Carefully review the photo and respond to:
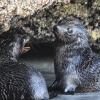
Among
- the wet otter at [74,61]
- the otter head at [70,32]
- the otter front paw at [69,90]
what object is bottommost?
the otter front paw at [69,90]

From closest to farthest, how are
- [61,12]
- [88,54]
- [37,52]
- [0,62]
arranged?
[0,62]
[88,54]
[61,12]
[37,52]

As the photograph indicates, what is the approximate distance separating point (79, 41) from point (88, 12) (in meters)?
1.86

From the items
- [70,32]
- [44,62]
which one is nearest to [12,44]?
[70,32]

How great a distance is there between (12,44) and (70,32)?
882 millimetres

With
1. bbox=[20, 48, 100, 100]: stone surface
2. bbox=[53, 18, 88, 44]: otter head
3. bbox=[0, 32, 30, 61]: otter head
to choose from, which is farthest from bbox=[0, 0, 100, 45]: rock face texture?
bbox=[53, 18, 88, 44]: otter head

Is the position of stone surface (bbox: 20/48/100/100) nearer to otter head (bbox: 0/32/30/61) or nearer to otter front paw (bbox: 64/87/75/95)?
otter front paw (bbox: 64/87/75/95)

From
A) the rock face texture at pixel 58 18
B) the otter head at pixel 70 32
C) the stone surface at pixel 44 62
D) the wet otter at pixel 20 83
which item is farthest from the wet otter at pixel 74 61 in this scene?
the rock face texture at pixel 58 18

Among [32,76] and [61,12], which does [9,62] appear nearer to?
[32,76]

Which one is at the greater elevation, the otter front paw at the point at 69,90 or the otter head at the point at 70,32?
the otter head at the point at 70,32

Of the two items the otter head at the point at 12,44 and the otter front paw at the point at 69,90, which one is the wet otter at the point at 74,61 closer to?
the otter front paw at the point at 69,90

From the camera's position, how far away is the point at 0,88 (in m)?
8.35

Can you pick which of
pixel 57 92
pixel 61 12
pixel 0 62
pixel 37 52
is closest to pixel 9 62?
pixel 0 62

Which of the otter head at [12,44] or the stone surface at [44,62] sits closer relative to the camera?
the otter head at [12,44]

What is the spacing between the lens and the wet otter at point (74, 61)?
9273 mm
